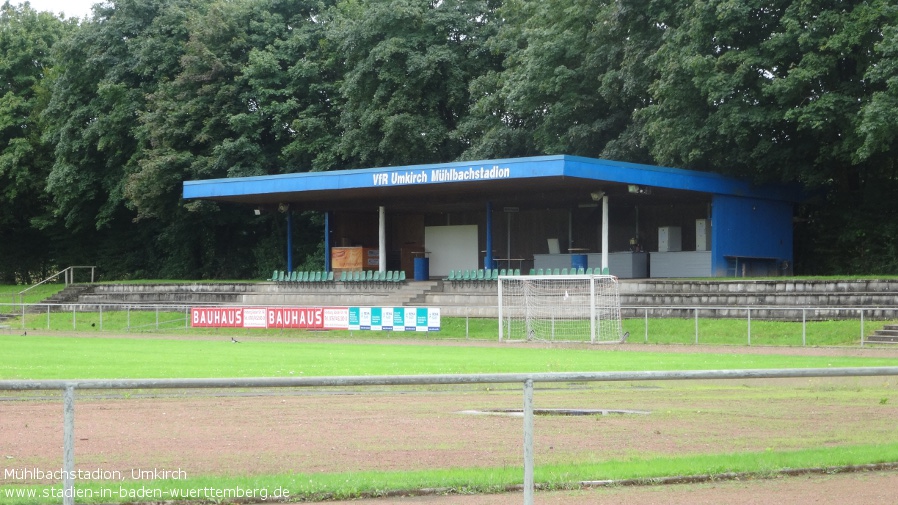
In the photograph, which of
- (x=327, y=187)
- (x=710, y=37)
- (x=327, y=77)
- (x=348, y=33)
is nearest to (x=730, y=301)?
(x=710, y=37)

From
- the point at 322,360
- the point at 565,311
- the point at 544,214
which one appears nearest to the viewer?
the point at 322,360

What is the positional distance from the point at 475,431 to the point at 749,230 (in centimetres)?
3576

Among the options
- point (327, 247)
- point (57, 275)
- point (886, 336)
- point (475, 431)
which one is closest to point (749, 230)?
point (886, 336)

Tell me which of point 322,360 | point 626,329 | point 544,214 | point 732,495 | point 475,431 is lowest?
point 322,360

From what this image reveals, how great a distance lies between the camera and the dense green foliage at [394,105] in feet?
130

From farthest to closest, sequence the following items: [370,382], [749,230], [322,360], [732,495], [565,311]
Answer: [749,230]
[565,311]
[322,360]
[732,495]
[370,382]

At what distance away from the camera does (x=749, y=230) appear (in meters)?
42.9

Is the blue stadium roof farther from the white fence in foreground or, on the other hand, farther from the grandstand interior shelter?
the white fence in foreground

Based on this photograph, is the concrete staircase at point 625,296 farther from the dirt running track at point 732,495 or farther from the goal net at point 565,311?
the dirt running track at point 732,495

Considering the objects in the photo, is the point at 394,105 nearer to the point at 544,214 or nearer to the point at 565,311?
the point at 544,214

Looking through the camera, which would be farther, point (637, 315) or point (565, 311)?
point (637, 315)

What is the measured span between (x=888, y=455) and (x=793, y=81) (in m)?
30.7

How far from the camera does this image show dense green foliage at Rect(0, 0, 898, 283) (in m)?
39.7

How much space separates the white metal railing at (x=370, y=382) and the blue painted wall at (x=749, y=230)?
3418 centimetres
